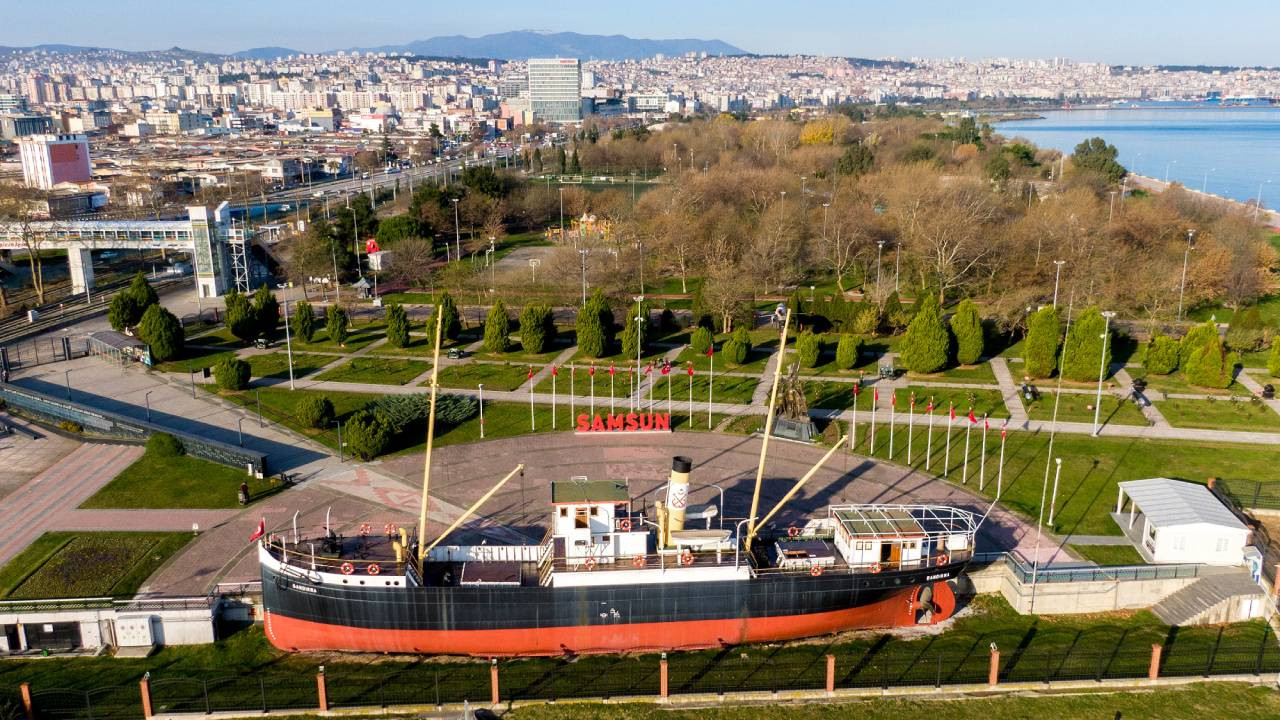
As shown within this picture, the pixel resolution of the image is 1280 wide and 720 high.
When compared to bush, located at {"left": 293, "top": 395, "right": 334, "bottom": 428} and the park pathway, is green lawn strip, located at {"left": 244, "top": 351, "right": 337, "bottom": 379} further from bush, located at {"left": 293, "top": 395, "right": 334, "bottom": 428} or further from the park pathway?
the park pathway

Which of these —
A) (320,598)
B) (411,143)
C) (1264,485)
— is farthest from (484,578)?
(411,143)

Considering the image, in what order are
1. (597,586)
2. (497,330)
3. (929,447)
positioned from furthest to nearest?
(497,330) → (929,447) → (597,586)

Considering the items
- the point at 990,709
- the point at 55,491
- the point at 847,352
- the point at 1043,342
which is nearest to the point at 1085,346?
the point at 1043,342

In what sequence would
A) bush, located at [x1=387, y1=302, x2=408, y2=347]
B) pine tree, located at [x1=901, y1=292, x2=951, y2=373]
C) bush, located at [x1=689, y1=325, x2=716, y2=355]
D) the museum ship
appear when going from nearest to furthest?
1. the museum ship
2. pine tree, located at [x1=901, y1=292, x2=951, y2=373]
3. bush, located at [x1=689, y1=325, x2=716, y2=355]
4. bush, located at [x1=387, y1=302, x2=408, y2=347]

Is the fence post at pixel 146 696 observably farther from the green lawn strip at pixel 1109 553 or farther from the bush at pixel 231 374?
the green lawn strip at pixel 1109 553

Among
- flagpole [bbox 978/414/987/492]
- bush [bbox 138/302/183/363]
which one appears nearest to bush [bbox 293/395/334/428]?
bush [bbox 138/302/183/363]

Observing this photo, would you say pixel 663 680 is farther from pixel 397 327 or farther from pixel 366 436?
pixel 397 327
